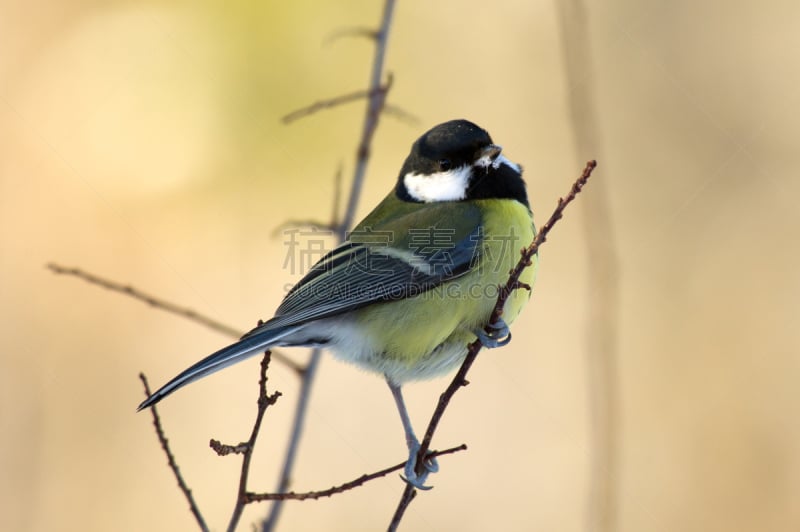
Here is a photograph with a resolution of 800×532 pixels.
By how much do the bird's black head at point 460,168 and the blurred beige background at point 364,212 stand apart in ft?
4.05

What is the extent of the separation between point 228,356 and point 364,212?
3222 mm

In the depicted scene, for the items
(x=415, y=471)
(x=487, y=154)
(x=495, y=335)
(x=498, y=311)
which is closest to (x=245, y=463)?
(x=498, y=311)

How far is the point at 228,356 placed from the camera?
107 inches

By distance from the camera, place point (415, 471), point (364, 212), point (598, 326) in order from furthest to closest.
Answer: point (364, 212)
point (598, 326)
point (415, 471)

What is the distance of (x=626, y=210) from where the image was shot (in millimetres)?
5586

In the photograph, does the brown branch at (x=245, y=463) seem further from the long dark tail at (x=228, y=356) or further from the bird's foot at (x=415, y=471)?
the bird's foot at (x=415, y=471)

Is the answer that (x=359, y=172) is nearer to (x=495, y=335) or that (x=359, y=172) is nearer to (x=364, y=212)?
(x=495, y=335)

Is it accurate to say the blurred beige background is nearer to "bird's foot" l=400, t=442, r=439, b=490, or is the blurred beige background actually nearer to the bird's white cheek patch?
the bird's white cheek patch

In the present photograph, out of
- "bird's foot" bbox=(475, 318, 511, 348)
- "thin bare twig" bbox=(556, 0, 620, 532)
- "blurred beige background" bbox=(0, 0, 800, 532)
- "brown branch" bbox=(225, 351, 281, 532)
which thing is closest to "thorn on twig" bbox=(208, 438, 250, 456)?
"brown branch" bbox=(225, 351, 281, 532)

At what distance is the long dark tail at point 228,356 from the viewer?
103 inches

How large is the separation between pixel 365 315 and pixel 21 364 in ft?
8.42

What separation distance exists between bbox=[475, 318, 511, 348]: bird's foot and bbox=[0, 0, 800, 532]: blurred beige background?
4.98ft

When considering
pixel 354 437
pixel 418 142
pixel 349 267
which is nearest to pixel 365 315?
pixel 349 267

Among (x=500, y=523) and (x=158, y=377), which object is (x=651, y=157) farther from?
(x=158, y=377)
